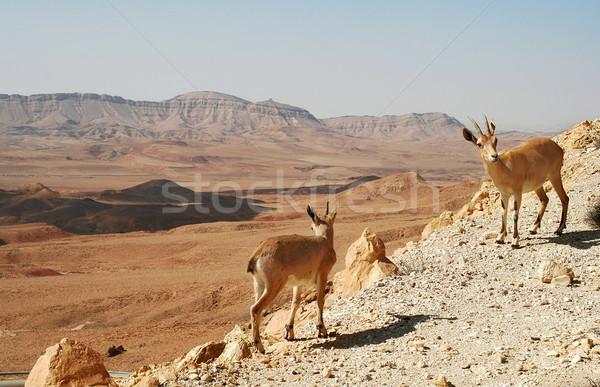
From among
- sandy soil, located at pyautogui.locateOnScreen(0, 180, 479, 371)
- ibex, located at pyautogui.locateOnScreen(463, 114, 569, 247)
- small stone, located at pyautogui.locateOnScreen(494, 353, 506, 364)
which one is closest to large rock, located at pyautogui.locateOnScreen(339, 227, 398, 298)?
ibex, located at pyautogui.locateOnScreen(463, 114, 569, 247)

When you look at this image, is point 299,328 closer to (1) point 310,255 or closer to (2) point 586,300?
(1) point 310,255

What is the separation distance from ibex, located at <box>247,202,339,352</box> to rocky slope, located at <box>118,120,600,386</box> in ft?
1.98

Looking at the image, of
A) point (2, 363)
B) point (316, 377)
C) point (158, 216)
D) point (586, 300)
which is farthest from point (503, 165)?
point (158, 216)

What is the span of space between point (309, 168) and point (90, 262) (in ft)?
268

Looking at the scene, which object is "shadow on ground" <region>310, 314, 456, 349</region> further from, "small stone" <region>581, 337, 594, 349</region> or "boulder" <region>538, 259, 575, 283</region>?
"boulder" <region>538, 259, 575, 283</region>

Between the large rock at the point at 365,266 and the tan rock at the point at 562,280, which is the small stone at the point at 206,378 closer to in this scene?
the large rock at the point at 365,266

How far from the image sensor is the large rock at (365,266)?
34.9ft

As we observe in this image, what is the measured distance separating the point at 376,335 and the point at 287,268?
1592 mm

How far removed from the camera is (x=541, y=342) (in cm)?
652

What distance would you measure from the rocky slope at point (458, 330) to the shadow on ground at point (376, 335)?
2cm

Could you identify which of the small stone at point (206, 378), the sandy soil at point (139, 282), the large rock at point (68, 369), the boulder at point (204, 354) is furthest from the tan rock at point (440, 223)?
the large rock at point (68, 369)

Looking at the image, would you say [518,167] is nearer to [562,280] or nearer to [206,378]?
[562,280]

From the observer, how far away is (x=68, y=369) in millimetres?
6953

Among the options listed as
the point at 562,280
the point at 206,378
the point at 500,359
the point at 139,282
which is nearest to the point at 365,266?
the point at 562,280
